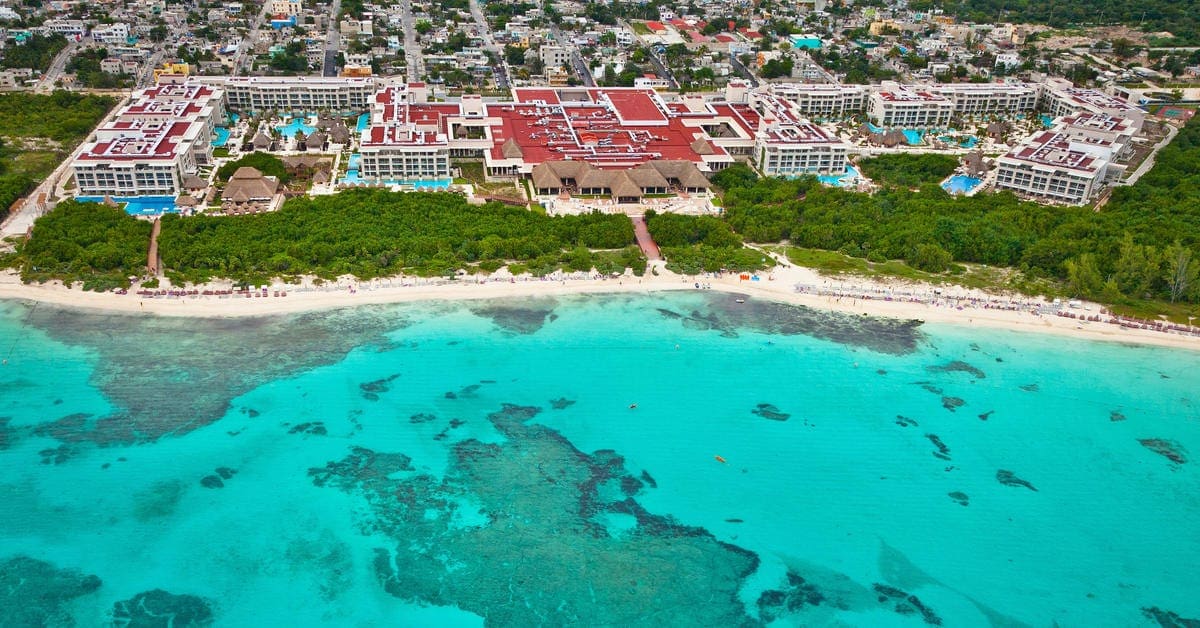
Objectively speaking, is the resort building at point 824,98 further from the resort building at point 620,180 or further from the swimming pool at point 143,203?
the swimming pool at point 143,203

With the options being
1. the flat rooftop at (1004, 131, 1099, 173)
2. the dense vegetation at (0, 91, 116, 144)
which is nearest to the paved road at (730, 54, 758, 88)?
the flat rooftop at (1004, 131, 1099, 173)

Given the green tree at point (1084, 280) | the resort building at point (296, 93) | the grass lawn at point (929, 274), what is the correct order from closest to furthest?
the green tree at point (1084, 280), the grass lawn at point (929, 274), the resort building at point (296, 93)

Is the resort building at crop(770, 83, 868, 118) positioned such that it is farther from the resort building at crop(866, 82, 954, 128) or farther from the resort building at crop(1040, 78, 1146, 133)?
the resort building at crop(1040, 78, 1146, 133)

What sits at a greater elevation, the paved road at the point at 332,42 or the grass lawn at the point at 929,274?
the paved road at the point at 332,42

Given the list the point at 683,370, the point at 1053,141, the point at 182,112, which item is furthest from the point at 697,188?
the point at 182,112

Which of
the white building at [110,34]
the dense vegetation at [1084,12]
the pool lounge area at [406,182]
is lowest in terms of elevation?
the pool lounge area at [406,182]

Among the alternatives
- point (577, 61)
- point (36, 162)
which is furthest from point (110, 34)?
point (577, 61)

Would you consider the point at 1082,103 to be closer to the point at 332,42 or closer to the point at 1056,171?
the point at 1056,171

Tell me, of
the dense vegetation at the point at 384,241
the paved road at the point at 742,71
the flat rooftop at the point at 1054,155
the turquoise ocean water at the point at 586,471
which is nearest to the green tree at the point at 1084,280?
the turquoise ocean water at the point at 586,471
